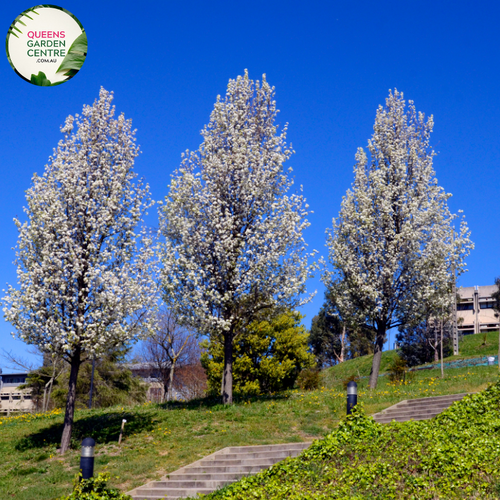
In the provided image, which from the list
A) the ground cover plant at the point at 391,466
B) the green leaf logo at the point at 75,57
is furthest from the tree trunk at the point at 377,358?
the green leaf logo at the point at 75,57

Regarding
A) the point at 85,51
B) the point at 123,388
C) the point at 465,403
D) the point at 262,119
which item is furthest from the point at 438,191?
the point at 123,388

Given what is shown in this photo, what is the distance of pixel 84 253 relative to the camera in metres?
16.5

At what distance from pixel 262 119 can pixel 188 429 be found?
1243 centimetres

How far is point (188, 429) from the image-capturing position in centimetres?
1702

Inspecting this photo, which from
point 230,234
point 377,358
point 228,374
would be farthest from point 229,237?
point 377,358

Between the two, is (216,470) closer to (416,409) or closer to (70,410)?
(70,410)

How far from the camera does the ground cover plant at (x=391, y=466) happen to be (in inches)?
332

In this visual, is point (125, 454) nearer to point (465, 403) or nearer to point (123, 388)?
point (465, 403)

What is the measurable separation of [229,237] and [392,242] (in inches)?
315

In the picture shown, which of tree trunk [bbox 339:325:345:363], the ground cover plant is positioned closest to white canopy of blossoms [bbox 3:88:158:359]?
the ground cover plant

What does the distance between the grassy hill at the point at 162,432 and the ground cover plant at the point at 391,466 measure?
4.40 metres

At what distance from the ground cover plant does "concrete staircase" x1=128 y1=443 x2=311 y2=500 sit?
2.30m

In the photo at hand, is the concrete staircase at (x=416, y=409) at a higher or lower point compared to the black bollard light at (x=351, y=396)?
lower

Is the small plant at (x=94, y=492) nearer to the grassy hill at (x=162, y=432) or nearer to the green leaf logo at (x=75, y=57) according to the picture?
the grassy hill at (x=162, y=432)
